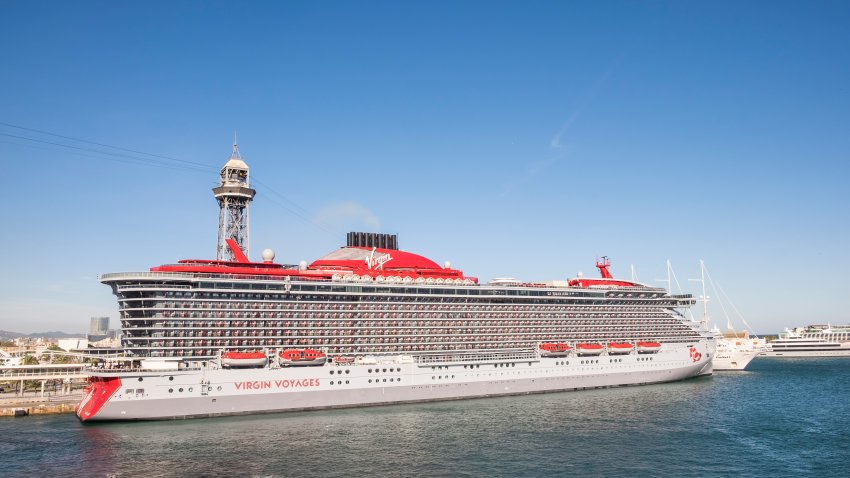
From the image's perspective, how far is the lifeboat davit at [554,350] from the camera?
210 feet

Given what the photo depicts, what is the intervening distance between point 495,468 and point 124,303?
34867mm

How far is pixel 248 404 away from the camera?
4850 cm

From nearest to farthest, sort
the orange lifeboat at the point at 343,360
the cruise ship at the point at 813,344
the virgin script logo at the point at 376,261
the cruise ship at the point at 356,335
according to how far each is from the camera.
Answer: the cruise ship at the point at 356,335, the orange lifeboat at the point at 343,360, the virgin script logo at the point at 376,261, the cruise ship at the point at 813,344

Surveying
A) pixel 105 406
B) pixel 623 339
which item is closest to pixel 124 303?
pixel 105 406

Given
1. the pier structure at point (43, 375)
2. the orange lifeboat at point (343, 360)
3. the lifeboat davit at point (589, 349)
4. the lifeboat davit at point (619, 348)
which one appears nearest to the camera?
the orange lifeboat at point (343, 360)

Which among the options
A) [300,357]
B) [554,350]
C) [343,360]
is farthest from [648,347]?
[300,357]

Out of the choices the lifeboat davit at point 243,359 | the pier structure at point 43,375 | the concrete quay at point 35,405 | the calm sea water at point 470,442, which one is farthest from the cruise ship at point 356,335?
the pier structure at point 43,375

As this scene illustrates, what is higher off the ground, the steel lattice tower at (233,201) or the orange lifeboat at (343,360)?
the steel lattice tower at (233,201)

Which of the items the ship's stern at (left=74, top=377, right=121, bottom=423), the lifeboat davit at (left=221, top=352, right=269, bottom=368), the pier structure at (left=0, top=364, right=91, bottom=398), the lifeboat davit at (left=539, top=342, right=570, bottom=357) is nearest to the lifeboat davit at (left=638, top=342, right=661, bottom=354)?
the lifeboat davit at (left=539, top=342, right=570, bottom=357)

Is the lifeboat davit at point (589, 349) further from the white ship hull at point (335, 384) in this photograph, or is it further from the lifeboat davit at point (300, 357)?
the lifeboat davit at point (300, 357)

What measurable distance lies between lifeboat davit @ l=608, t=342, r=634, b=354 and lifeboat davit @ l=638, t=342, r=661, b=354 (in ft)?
6.56

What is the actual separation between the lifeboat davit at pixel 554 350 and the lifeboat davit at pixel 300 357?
25203 mm

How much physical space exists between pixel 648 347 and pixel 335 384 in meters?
39.9

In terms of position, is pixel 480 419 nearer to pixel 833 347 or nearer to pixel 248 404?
pixel 248 404
